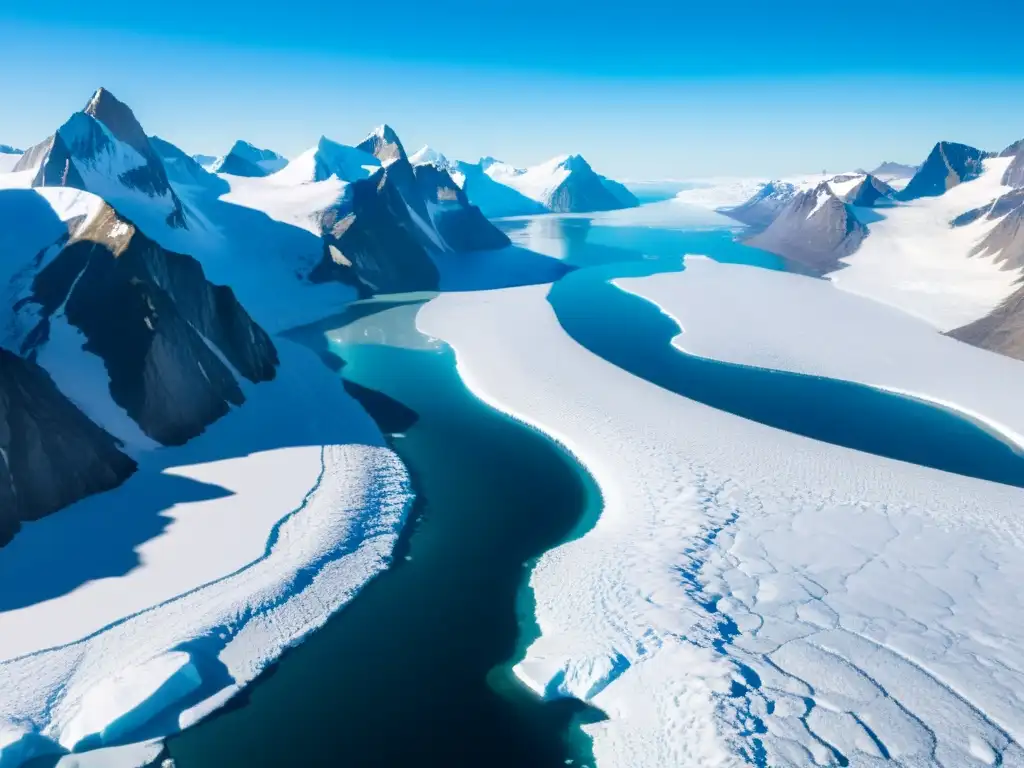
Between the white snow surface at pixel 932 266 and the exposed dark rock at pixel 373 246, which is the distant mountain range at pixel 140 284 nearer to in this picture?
the exposed dark rock at pixel 373 246

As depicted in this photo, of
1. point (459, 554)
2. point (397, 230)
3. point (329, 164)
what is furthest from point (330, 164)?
point (459, 554)

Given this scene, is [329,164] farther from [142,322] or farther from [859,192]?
[859,192]

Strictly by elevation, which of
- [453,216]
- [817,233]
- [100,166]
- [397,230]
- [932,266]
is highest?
[100,166]

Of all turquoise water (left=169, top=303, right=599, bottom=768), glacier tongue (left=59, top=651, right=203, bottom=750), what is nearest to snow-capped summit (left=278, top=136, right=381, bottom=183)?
turquoise water (left=169, top=303, right=599, bottom=768)

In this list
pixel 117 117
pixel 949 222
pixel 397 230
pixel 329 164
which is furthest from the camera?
pixel 949 222

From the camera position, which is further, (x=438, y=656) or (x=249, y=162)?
(x=249, y=162)

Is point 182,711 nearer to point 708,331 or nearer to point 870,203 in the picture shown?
point 708,331

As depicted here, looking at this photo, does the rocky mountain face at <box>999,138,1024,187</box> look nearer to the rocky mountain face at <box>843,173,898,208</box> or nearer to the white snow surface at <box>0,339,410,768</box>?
the rocky mountain face at <box>843,173,898,208</box>
